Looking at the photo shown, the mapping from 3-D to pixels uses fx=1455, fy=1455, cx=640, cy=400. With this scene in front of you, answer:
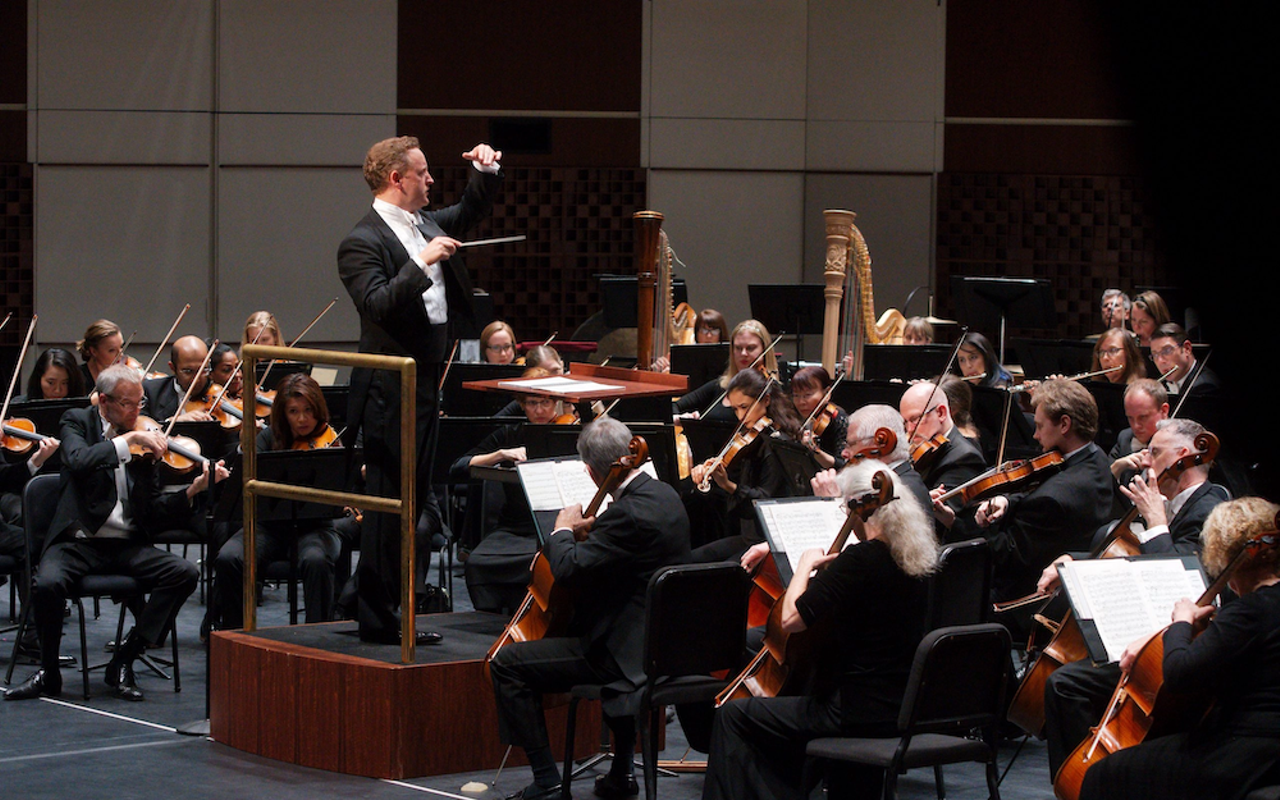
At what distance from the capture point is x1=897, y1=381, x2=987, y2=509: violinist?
4898 mm

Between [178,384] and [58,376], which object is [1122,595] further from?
[58,376]

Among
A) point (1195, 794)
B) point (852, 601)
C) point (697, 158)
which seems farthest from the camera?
point (697, 158)

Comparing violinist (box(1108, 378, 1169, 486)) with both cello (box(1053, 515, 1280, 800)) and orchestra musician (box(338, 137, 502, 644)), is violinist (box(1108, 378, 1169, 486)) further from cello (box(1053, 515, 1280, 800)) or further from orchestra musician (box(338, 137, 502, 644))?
orchestra musician (box(338, 137, 502, 644))

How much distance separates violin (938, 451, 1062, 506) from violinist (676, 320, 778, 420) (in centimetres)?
200

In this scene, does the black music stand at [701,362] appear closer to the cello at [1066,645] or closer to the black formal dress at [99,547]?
the black formal dress at [99,547]

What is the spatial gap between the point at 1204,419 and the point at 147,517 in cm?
399

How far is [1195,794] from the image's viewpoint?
121 inches

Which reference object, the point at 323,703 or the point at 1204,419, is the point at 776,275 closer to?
the point at 1204,419

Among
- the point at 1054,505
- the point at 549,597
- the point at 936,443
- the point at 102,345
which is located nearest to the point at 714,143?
the point at 102,345

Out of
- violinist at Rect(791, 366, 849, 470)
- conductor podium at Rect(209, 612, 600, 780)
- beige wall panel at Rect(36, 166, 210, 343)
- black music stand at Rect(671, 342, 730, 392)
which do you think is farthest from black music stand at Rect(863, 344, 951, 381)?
beige wall panel at Rect(36, 166, 210, 343)

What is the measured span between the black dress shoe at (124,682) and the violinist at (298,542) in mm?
376

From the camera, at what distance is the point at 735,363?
6828 mm

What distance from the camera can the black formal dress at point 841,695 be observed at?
340cm

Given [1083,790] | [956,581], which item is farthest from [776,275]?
[1083,790]
